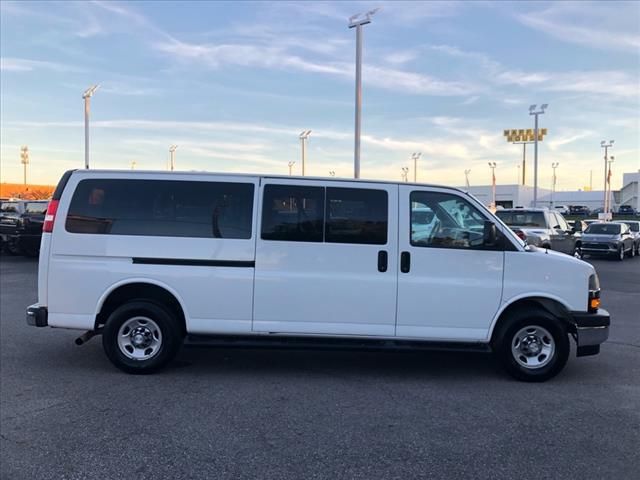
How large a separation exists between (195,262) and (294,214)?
45.8 inches

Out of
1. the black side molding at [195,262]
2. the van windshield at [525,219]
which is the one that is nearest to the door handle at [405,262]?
the black side molding at [195,262]

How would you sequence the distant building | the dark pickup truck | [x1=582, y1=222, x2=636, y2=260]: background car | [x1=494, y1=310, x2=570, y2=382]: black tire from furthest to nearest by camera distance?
the distant building < [x1=582, y1=222, x2=636, y2=260]: background car < the dark pickup truck < [x1=494, y1=310, x2=570, y2=382]: black tire

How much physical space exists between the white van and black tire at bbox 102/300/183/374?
0.04 feet

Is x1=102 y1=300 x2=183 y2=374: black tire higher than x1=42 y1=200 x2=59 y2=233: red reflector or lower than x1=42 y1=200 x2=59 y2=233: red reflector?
lower

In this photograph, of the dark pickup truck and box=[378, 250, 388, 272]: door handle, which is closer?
box=[378, 250, 388, 272]: door handle

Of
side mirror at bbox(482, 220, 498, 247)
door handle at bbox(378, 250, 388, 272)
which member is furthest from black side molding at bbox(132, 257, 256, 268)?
side mirror at bbox(482, 220, 498, 247)

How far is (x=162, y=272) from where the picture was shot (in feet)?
19.8

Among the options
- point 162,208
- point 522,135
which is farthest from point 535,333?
point 522,135

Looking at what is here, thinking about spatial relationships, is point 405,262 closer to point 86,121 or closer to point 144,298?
point 144,298

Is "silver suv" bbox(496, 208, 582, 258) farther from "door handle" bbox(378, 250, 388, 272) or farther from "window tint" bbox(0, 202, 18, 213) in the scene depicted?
"window tint" bbox(0, 202, 18, 213)

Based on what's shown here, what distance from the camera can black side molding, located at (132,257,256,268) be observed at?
19.8 feet

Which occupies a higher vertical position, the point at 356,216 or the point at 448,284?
the point at 356,216

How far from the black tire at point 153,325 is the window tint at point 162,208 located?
82 centimetres

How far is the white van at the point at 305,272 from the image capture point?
5973mm
